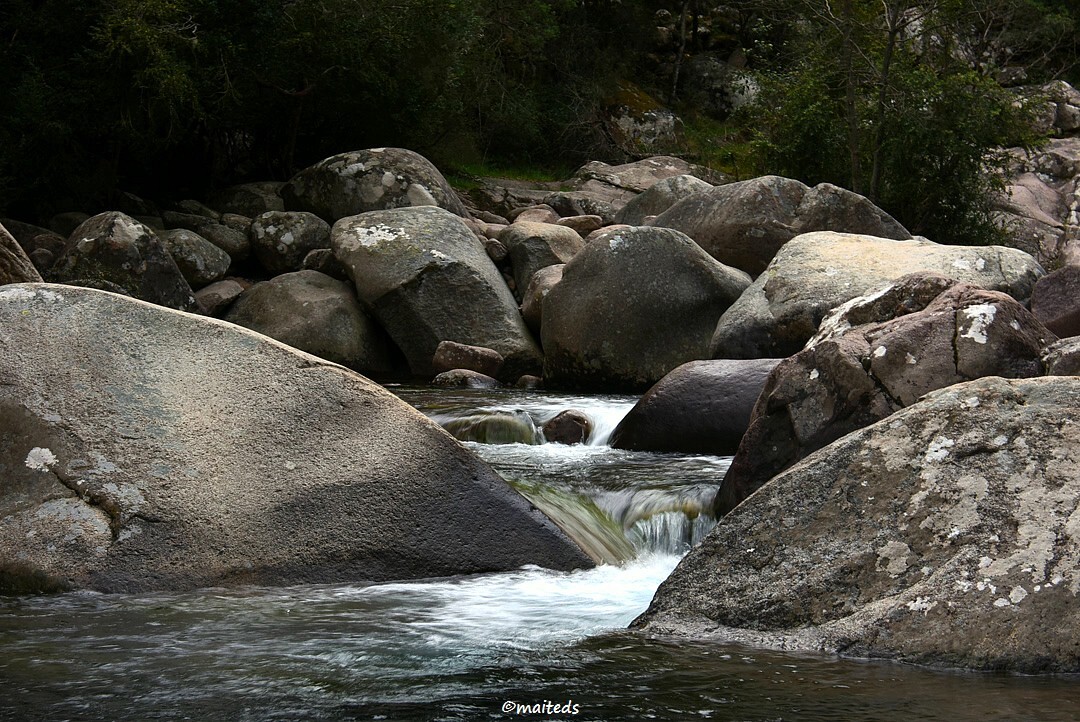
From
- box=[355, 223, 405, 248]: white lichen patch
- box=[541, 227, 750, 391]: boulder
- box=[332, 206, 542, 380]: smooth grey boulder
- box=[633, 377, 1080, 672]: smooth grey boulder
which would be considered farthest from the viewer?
box=[355, 223, 405, 248]: white lichen patch

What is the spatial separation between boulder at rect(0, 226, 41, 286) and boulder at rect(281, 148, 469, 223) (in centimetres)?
904

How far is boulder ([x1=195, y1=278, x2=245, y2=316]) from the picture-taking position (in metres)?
13.4

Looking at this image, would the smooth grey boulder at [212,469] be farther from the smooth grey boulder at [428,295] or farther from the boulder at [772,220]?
the boulder at [772,220]

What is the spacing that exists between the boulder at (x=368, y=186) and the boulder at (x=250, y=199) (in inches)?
47.1

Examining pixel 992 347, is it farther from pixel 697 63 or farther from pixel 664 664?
pixel 697 63

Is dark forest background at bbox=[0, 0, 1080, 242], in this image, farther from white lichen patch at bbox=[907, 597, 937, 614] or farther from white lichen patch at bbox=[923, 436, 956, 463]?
white lichen patch at bbox=[907, 597, 937, 614]

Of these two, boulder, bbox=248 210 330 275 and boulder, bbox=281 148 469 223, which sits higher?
boulder, bbox=281 148 469 223

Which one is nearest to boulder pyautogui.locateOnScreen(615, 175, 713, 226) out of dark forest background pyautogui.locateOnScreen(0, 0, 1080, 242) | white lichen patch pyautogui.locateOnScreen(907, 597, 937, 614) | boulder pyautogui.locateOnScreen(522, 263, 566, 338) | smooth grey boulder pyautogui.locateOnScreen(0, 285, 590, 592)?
dark forest background pyautogui.locateOnScreen(0, 0, 1080, 242)

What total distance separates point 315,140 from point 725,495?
1499cm

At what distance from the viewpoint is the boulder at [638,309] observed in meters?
11.3

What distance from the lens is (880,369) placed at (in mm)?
5738

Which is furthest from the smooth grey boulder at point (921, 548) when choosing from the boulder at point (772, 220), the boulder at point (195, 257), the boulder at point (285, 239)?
the boulder at point (285, 239)

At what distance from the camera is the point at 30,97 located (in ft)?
47.5

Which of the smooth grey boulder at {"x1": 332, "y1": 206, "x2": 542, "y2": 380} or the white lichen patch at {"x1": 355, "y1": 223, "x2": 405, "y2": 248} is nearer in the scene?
the smooth grey boulder at {"x1": 332, "y1": 206, "x2": 542, "y2": 380}
